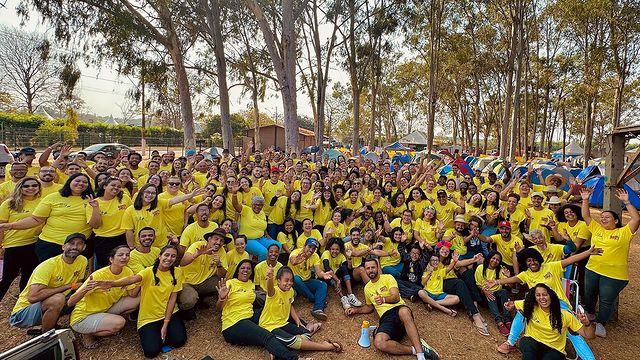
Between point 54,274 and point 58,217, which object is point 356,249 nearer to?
point 54,274

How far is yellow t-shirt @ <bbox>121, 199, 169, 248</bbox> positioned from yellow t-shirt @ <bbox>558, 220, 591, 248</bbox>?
20.4 ft

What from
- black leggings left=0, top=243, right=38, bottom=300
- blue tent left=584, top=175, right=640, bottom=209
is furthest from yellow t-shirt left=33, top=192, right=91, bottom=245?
blue tent left=584, top=175, right=640, bottom=209

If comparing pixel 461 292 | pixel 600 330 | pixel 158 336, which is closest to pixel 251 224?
pixel 158 336

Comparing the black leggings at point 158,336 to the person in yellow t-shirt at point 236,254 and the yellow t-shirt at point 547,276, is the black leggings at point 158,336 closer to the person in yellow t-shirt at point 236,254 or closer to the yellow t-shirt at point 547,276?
the person in yellow t-shirt at point 236,254

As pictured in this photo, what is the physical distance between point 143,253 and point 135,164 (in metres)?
3.35

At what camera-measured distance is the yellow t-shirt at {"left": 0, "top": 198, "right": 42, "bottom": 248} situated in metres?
4.20

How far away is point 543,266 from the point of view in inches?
185

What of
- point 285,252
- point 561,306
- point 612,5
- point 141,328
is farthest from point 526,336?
point 612,5

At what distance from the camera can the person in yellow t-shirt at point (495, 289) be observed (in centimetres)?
491

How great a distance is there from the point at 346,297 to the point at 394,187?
3700 millimetres

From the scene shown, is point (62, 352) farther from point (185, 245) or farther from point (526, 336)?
point (526, 336)

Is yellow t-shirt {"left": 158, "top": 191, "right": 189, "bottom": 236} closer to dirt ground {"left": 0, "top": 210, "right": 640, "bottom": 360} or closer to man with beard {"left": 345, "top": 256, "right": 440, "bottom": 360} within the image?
dirt ground {"left": 0, "top": 210, "right": 640, "bottom": 360}

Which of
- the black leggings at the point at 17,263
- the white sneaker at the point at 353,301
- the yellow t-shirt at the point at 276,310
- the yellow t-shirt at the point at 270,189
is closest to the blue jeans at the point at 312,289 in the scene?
the white sneaker at the point at 353,301

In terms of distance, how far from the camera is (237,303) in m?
4.34
